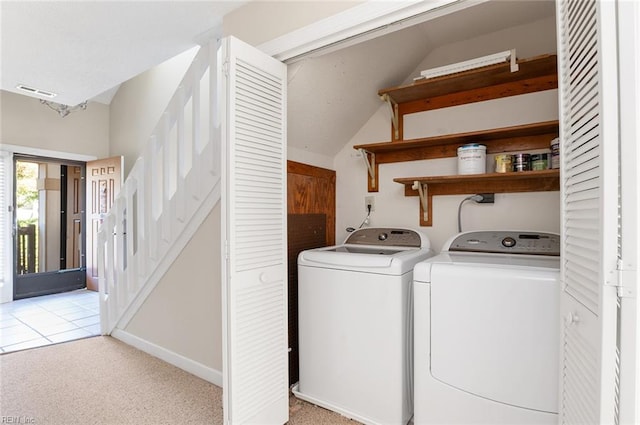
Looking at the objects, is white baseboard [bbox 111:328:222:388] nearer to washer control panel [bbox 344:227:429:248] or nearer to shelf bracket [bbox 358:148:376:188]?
washer control panel [bbox 344:227:429:248]

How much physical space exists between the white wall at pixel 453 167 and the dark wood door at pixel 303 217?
A: 0.48ft

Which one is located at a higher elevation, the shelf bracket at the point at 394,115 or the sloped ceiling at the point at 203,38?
the sloped ceiling at the point at 203,38

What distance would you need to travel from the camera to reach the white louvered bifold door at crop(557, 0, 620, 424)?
2.65 ft

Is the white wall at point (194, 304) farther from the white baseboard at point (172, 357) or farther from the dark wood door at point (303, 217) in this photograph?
the dark wood door at point (303, 217)

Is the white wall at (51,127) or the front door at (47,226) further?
the front door at (47,226)

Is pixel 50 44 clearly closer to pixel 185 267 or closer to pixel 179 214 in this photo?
pixel 179 214

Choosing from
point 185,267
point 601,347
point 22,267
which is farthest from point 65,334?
point 601,347

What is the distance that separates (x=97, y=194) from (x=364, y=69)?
4.52m

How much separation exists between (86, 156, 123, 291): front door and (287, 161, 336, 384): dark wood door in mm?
3512

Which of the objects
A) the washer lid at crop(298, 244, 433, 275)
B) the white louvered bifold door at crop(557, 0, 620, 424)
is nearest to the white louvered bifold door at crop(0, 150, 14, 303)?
the washer lid at crop(298, 244, 433, 275)

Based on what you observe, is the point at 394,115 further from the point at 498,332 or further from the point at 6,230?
the point at 6,230

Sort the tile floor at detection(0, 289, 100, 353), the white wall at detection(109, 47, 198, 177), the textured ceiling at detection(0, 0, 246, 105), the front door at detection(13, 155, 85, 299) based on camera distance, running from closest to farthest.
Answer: the textured ceiling at detection(0, 0, 246, 105), the tile floor at detection(0, 289, 100, 353), the white wall at detection(109, 47, 198, 177), the front door at detection(13, 155, 85, 299)

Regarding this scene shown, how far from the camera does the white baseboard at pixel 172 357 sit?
2338 millimetres

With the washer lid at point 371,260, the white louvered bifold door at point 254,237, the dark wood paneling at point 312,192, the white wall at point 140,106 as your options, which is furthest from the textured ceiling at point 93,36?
the white wall at point 140,106
